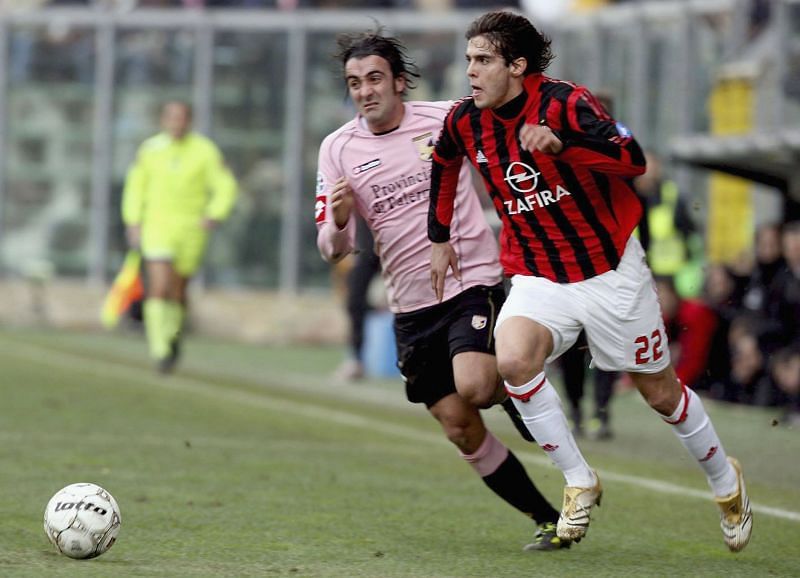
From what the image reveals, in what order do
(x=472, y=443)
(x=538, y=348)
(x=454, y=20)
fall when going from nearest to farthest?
(x=538, y=348) < (x=472, y=443) < (x=454, y=20)

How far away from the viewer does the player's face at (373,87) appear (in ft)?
23.5

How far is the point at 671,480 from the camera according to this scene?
946cm

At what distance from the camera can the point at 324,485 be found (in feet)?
28.6

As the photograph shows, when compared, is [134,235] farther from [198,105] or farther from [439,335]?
[439,335]

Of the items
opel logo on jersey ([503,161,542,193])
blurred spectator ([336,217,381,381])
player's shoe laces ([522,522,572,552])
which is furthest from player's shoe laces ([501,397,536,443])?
blurred spectator ([336,217,381,381])

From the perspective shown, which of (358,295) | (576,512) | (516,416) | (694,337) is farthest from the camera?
(358,295)

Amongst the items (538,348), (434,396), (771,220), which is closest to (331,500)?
(434,396)

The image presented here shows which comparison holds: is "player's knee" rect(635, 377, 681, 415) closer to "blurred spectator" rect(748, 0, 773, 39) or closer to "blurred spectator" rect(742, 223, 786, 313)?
"blurred spectator" rect(742, 223, 786, 313)

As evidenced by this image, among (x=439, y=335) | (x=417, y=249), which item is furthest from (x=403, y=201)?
(x=439, y=335)

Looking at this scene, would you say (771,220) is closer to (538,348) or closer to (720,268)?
(720,268)

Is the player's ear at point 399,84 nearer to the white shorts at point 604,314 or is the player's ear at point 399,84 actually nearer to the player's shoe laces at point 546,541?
the white shorts at point 604,314

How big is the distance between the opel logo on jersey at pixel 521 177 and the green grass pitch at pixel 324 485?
135 cm

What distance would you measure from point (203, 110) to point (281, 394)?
28.2 ft

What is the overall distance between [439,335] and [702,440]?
3.59 feet
